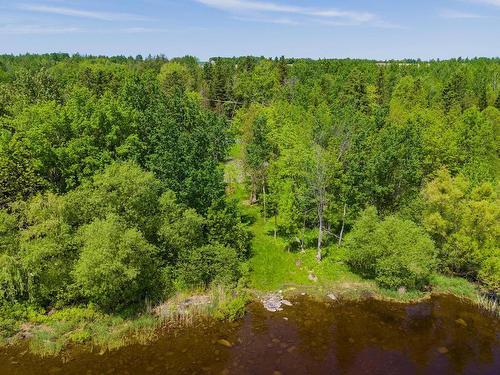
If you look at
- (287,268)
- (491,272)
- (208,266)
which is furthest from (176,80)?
(491,272)

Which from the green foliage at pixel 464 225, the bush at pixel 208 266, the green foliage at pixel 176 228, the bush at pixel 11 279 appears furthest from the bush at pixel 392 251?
the bush at pixel 11 279

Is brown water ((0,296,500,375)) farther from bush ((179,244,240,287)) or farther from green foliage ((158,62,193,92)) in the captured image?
green foliage ((158,62,193,92))

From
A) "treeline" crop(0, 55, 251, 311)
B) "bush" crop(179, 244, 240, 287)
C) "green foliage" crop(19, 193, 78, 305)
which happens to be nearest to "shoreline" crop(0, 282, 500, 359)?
"bush" crop(179, 244, 240, 287)

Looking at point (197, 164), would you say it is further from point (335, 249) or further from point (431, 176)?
point (431, 176)

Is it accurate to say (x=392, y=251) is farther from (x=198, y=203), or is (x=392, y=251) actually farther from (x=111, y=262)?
(x=111, y=262)

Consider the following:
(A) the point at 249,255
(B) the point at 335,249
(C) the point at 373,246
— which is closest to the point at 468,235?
(C) the point at 373,246

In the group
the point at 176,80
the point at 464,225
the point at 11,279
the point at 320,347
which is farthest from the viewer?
the point at 176,80
